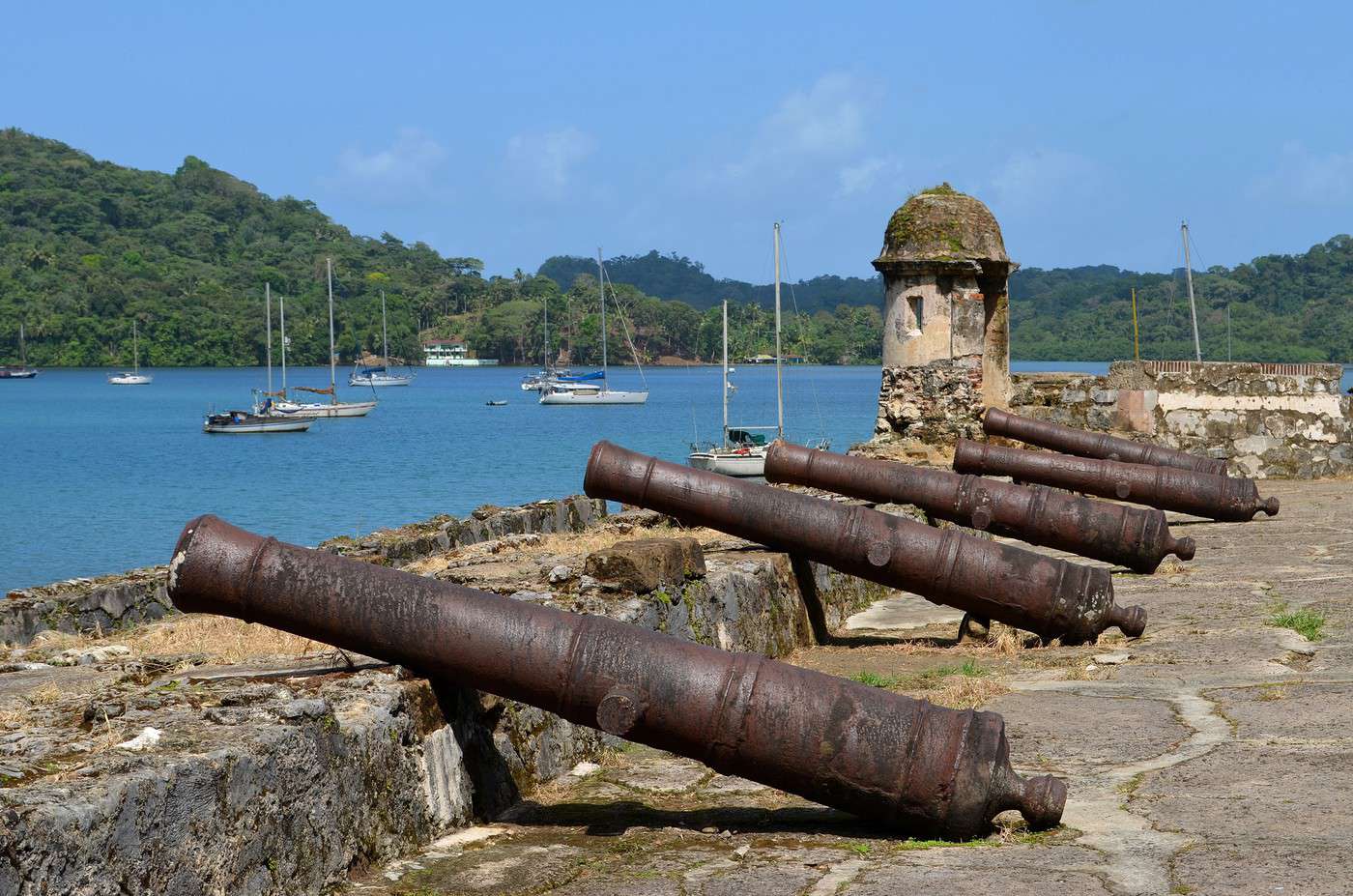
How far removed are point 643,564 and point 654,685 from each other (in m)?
2.18

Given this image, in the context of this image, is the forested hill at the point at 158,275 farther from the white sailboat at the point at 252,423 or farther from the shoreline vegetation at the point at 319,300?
the white sailboat at the point at 252,423

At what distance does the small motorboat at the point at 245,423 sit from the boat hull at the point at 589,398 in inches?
1375

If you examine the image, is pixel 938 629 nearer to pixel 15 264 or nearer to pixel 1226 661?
pixel 1226 661

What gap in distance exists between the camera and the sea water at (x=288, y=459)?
137ft

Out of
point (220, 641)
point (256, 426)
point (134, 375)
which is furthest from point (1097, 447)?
point (134, 375)

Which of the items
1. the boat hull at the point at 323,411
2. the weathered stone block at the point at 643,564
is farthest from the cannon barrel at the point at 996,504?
the boat hull at the point at 323,411

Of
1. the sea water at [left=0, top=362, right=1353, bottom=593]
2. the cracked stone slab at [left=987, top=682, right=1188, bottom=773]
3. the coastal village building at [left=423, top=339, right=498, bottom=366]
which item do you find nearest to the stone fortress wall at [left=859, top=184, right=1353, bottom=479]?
the cracked stone slab at [left=987, top=682, right=1188, bottom=773]

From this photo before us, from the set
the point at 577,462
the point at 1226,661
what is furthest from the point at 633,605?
the point at 577,462

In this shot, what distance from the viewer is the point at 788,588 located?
356 inches

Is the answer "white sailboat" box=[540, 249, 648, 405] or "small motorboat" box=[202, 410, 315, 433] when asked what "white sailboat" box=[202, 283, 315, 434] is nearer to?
"small motorboat" box=[202, 410, 315, 433]

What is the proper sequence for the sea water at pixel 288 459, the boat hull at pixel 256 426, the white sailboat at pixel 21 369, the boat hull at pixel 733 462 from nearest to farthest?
the sea water at pixel 288 459, the boat hull at pixel 733 462, the boat hull at pixel 256 426, the white sailboat at pixel 21 369

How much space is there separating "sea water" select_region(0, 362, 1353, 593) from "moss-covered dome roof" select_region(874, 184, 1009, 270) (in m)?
20.7

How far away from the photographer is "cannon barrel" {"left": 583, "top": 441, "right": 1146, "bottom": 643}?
26.3ft

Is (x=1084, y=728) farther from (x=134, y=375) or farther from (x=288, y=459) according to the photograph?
(x=134, y=375)
